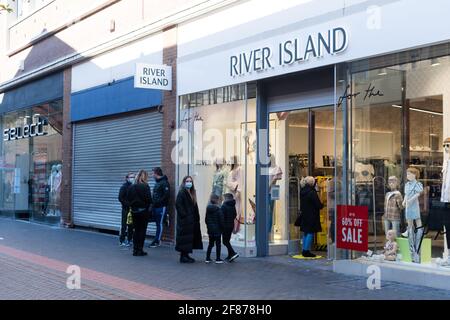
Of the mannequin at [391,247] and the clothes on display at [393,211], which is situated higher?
the clothes on display at [393,211]

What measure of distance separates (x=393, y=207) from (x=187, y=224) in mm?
3895

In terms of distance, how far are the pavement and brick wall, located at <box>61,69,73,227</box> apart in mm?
5868

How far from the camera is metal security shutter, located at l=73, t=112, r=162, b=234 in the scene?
16.1 meters

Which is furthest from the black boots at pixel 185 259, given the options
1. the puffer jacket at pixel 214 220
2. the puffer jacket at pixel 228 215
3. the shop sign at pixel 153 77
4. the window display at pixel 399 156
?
the shop sign at pixel 153 77

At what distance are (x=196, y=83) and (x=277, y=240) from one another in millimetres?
4089

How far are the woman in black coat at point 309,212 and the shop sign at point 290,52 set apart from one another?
2434 millimetres

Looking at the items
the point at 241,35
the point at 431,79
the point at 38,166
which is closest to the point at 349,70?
the point at 431,79

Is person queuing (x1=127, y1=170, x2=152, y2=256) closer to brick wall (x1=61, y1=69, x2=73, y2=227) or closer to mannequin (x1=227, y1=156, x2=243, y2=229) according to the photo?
mannequin (x1=227, y1=156, x2=243, y2=229)

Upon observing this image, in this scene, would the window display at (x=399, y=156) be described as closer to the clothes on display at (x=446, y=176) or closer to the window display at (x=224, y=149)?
the clothes on display at (x=446, y=176)

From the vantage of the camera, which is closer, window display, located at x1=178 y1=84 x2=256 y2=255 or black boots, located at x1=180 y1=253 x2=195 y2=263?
black boots, located at x1=180 y1=253 x2=195 y2=263

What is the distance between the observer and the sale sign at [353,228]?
33.5 feet

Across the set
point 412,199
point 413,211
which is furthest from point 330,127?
point 413,211

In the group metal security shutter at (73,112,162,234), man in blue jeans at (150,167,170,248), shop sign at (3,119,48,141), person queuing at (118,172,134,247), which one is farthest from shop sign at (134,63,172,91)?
shop sign at (3,119,48,141)
